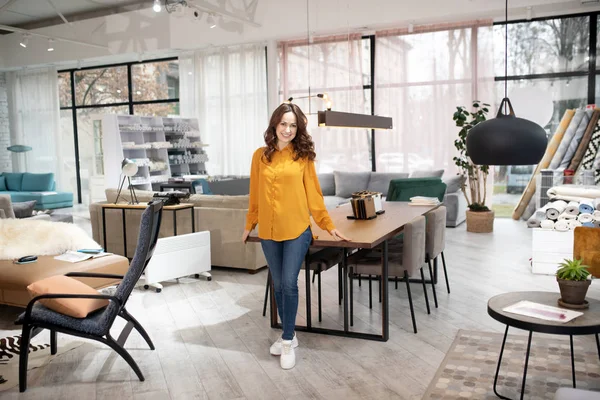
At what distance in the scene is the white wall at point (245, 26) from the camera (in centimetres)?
861

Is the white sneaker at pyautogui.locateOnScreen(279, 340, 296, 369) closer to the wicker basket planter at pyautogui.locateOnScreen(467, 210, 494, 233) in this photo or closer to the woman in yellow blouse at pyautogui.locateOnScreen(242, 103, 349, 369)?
the woman in yellow blouse at pyautogui.locateOnScreen(242, 103, 349, 369)

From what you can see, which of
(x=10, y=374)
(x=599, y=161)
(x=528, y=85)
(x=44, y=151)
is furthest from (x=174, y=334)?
(x=44, y=151)

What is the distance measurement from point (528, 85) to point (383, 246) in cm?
652

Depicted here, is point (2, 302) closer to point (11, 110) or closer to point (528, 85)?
point (528, 85)

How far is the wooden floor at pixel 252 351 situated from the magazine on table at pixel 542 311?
27.7 inches

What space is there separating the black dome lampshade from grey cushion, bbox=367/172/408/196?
6.29 meters

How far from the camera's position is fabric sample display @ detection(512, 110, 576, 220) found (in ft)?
29.1

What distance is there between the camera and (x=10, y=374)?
3.48 m

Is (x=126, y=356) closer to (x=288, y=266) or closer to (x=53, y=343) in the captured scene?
(x=53, y=343)

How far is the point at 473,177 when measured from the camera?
8617 millimetres

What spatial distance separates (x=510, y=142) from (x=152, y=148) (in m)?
8.88

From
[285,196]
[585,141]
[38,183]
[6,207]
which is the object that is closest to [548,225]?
[285,196]

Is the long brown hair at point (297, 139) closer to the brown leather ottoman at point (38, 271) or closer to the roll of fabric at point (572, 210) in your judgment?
the brown leather ottoman at point (38, 271)

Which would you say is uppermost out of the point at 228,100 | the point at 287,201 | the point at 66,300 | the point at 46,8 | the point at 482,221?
the point at 46,8
